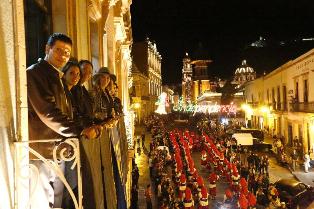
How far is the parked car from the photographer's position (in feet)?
52.0

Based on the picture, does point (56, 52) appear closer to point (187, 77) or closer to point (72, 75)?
point (72, 75)

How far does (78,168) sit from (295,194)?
14.9 meters

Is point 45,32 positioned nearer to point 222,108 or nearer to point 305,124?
point 305,124

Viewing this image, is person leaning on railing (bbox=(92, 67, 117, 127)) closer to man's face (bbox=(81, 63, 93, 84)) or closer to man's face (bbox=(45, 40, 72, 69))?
man's face (bbox=(81, 63, 93, 84))

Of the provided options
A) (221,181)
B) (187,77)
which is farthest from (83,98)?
(187,77)

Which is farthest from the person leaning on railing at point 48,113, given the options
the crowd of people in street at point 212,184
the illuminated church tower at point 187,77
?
the illuminated church tower at point 187,77

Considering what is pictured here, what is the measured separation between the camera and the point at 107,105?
5.54m

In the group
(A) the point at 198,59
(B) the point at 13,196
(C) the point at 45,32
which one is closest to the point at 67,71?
(B) the point at 13,196

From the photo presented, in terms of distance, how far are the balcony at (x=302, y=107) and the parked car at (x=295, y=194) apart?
37.9 feet

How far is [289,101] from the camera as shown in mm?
33688

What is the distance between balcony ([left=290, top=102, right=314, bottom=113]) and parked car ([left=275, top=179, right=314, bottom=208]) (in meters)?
11.6

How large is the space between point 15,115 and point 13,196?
592 mm

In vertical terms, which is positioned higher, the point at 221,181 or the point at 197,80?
the point at 197,80

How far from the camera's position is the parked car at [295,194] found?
15852 millimetres
